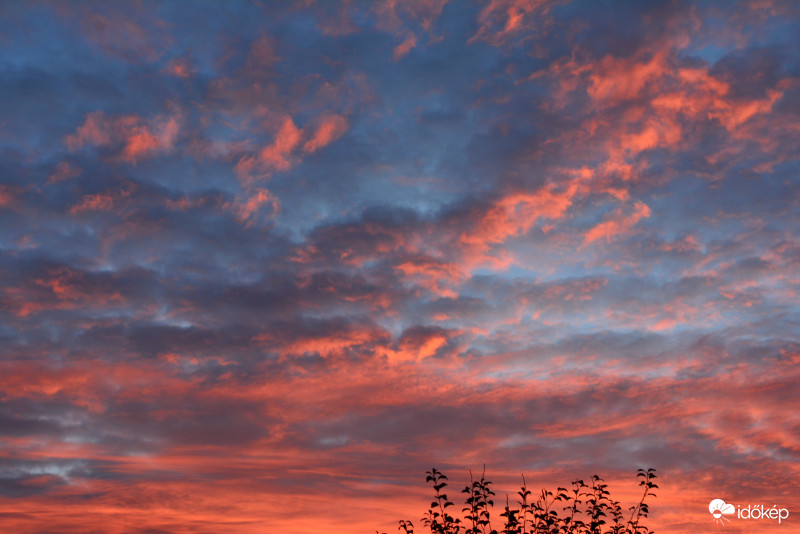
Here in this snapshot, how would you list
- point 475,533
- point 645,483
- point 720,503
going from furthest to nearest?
point 720,503 → point 645,483 → point 475,533

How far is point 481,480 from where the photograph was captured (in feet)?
50.4

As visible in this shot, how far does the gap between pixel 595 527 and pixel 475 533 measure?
3.52m

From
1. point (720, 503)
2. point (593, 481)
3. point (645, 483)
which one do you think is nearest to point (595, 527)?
point (593, 481)

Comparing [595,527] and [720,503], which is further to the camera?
[720,503]

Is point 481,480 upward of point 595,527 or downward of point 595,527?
upward

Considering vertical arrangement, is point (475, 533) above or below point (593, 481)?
below

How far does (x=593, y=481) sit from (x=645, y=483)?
1816mm

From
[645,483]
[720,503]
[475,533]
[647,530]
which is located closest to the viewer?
[475,533]

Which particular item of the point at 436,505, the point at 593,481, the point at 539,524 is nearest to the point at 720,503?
the point at 593,481

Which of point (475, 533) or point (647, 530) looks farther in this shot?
point (647, 530)

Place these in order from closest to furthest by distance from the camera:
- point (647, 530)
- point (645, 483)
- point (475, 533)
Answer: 1. point (475, 533)
2. point (647, 530)
3. point (645, 483)

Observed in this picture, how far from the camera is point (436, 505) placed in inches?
605

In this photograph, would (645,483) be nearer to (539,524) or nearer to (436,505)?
(539,524)

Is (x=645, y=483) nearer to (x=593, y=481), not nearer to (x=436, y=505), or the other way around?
(x=593, y=481)
